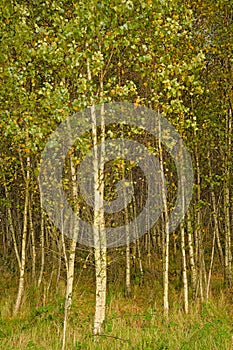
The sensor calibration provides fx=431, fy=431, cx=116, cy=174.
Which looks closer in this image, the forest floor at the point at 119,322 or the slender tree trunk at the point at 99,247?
the forest floor at the point at 119,322

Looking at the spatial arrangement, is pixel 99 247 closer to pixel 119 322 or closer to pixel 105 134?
pixel 119 322

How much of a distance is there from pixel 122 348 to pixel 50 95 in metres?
5.34

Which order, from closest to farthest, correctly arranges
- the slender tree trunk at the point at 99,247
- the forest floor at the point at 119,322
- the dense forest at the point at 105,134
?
the forest floor at the point at 119,322 < the dense forest at the point at 105,134 < the slender tree trunk at the point at 99,247

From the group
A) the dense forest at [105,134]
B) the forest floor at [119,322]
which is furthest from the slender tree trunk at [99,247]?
the forest floor at [119,322]

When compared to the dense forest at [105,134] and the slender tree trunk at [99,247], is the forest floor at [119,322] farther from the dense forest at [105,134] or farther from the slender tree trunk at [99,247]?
the slender tree trunk at [99,247]

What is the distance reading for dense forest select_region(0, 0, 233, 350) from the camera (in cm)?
920

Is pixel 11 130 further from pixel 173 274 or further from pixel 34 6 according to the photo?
pixel 173 274

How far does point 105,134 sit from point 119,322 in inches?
177

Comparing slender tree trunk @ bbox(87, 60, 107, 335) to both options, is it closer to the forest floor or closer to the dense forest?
the dense forest

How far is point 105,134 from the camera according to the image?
9398 millimetres

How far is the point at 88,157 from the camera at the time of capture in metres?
10.6

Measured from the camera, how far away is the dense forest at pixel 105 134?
30.2 ft

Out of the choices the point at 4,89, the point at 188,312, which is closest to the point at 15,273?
the point at 188,312

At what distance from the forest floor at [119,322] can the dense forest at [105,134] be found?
1.8 inches
